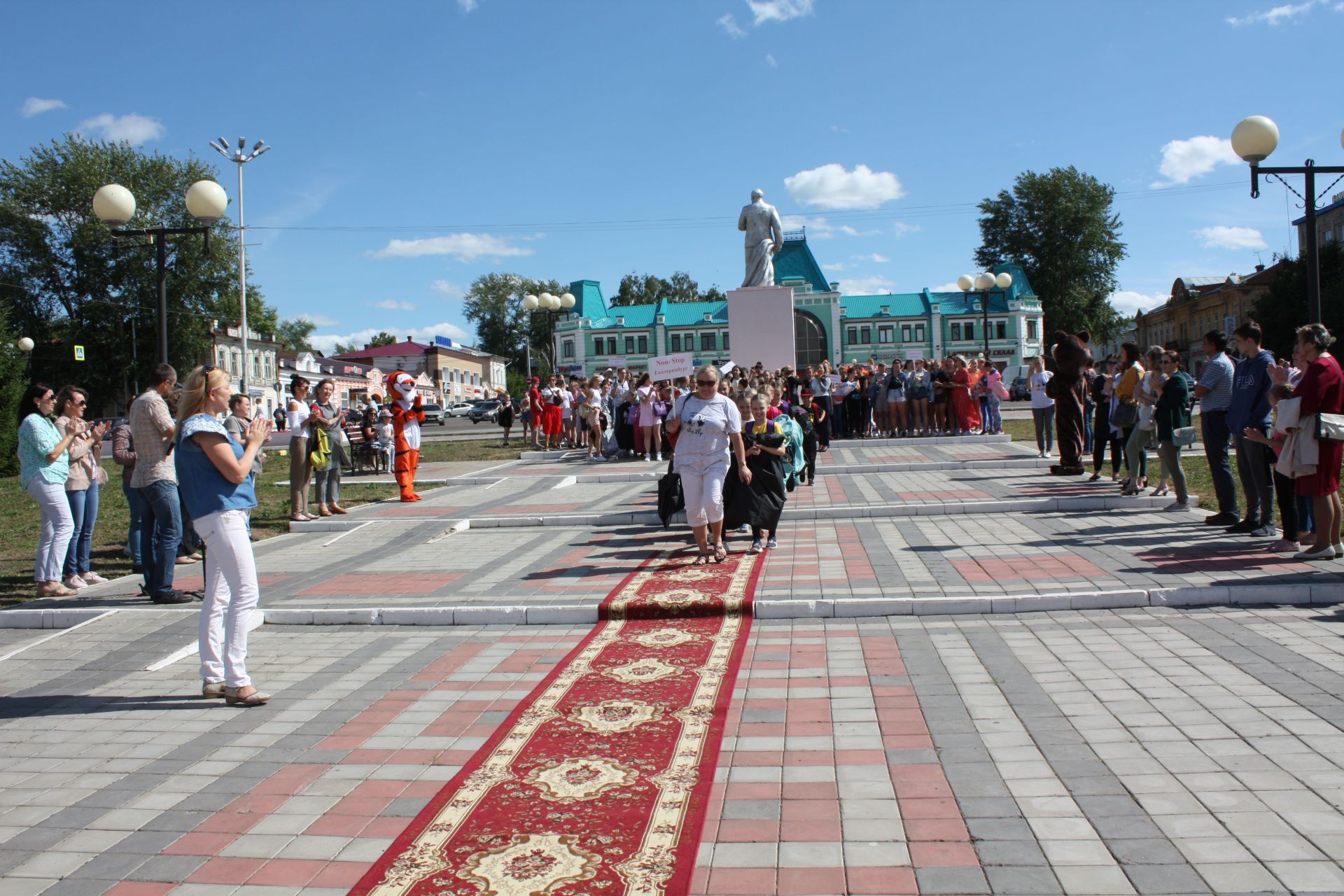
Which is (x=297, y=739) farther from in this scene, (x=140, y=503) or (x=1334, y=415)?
(x=1334, y=415)

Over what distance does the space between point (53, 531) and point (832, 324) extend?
70.8 m

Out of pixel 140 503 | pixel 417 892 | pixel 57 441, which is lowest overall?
pixel 417 892

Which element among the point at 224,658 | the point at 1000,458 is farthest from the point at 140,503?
the point at 1000,458

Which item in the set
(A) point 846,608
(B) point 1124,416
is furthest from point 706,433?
(B) point 1124,416

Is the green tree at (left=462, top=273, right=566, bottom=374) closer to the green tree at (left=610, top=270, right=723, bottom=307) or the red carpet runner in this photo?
the green tree at (left=610, top=270, right=723, bottom=307)

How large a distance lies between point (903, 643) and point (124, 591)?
687 centimetres

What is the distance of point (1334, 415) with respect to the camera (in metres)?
7.34

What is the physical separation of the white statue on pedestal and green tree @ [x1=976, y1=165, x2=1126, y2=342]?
52379 mm

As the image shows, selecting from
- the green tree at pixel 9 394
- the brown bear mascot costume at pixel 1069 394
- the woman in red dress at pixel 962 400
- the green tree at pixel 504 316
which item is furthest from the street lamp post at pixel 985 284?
the green tree at pixel 504 316

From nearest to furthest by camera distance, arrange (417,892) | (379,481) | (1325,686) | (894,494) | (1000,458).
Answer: (417,892)
(1325,686)
(894,494)
(1000,458)
(379,481)

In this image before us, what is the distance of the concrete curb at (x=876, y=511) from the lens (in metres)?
11.0

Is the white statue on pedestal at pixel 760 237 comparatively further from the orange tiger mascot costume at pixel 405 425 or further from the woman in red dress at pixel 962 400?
the orange tiger mascot costume at pixel 405 425

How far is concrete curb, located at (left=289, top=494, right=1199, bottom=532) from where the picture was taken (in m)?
11.0

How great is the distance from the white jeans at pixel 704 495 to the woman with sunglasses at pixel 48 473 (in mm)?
5392
